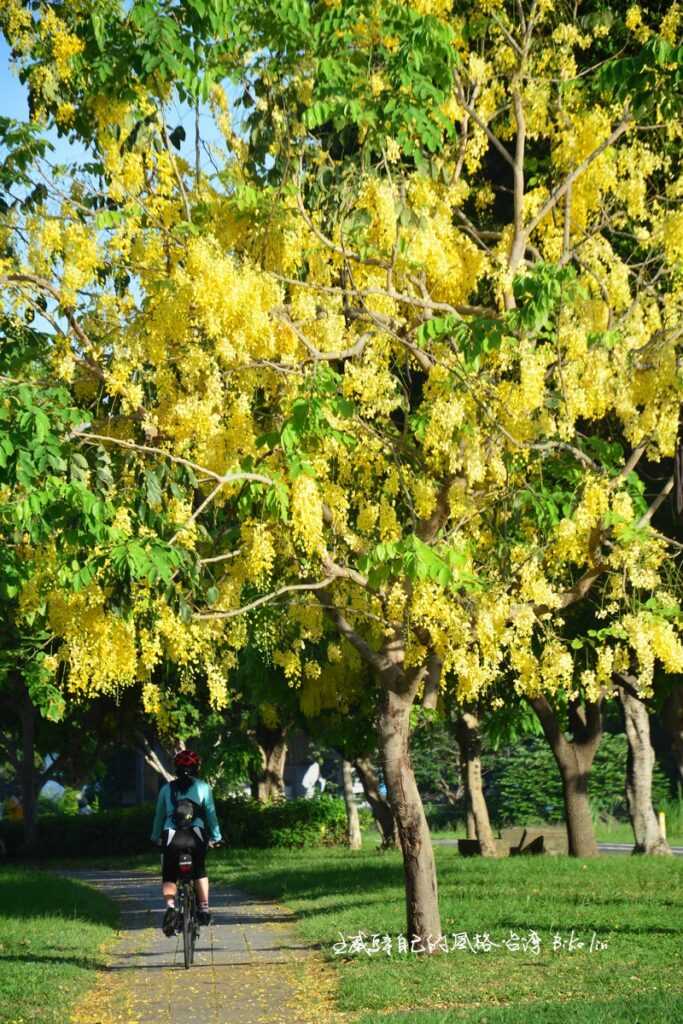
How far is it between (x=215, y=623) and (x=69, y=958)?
3.25 meters

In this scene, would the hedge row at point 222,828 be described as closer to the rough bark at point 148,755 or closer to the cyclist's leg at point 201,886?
the rough bark at point 148,755

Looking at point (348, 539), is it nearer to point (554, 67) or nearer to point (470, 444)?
point (470, 444)

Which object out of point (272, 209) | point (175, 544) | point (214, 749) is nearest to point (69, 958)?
point (175, 544)

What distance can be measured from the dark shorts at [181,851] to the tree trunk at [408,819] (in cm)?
155

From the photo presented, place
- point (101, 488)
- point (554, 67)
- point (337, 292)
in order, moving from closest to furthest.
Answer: point (101, 488) < point (337, 292) < point (554, 67)

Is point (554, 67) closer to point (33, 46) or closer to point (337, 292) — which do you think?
point (337, 292)

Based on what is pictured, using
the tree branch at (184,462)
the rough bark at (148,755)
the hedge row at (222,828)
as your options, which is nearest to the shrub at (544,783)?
the hedge row at (222,828)

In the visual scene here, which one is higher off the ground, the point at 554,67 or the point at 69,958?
the point at 554,67

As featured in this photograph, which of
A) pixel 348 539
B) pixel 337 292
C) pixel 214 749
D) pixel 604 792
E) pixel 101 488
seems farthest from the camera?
pixel 604 792

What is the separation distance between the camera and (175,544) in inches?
388

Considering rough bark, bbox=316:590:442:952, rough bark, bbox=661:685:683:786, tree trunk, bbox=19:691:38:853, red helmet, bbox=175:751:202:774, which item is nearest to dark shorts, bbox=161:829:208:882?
red helmet, bbox=175:751:202:774

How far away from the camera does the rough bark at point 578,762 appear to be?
23141 mm

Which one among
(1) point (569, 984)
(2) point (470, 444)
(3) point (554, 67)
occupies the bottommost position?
(1) point (569, 984)

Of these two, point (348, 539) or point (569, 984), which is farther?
point (348, 539)
